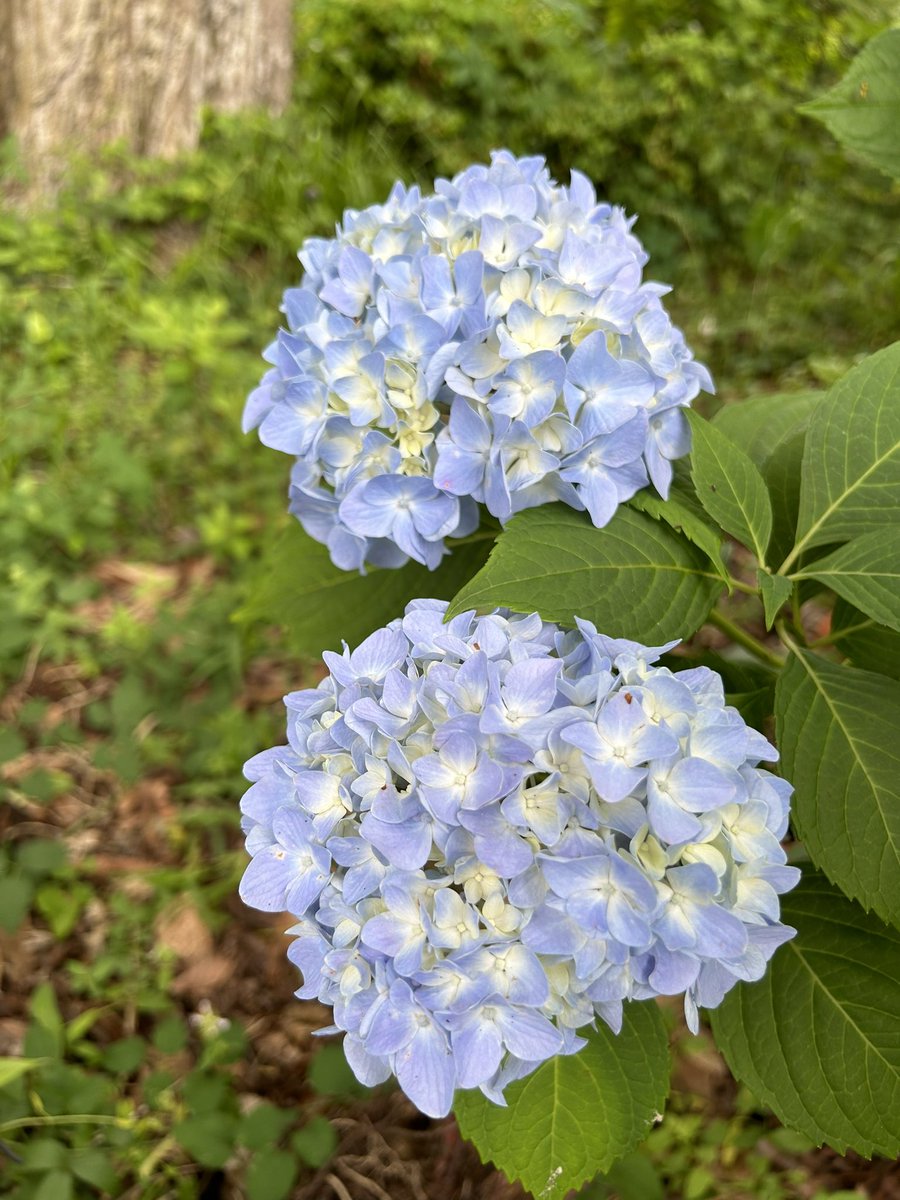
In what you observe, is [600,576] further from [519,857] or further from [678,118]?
[678,118]

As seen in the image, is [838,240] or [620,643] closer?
[620,643]

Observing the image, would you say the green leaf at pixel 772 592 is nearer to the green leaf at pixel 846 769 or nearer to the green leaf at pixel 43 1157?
the green leaf at pixel 846 769

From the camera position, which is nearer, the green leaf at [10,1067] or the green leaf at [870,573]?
the green leaf at [870,573]

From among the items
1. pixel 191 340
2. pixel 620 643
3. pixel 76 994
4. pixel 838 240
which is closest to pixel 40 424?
pixel 191 340

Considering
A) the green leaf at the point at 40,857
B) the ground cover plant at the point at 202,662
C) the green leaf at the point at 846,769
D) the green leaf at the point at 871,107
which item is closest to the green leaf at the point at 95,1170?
the ground cover plant at the point at 202,662

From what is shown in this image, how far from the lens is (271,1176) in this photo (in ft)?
4.83

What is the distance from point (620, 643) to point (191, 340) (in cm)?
244

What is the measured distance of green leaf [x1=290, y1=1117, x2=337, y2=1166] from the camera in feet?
4.94

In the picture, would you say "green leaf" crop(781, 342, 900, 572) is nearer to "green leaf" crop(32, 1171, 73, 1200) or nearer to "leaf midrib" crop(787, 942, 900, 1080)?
"leaf midrib" crop(787, 942, 900, 1080)

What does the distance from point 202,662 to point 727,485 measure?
5.81 feet

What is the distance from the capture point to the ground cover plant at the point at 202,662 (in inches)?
57.1

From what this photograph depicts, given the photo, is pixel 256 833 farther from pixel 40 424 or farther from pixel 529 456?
pixel 40 424

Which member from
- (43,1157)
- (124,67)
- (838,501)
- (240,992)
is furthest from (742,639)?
(124,67)

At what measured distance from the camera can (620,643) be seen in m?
0.87
